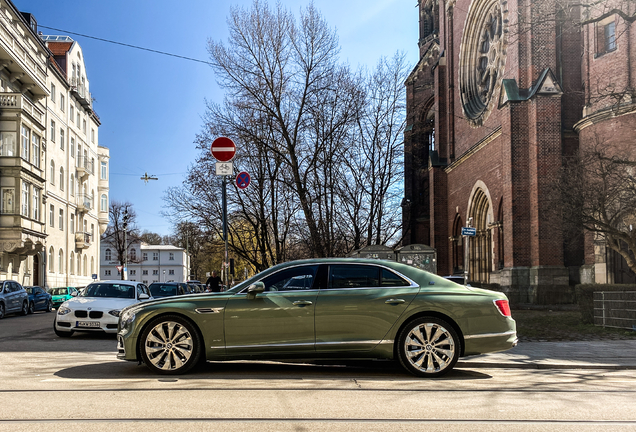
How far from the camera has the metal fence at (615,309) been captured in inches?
589

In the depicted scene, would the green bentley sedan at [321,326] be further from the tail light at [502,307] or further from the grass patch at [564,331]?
the grass patch at [564,331]

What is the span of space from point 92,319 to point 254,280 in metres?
7.35

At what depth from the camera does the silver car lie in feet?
84.8

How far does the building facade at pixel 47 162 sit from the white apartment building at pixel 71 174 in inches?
3.2

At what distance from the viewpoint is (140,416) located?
5.81 meters

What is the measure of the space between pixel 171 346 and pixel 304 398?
230 centimetres

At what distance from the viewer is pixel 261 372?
28.6 ft

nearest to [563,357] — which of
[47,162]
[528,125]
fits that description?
[528,125]

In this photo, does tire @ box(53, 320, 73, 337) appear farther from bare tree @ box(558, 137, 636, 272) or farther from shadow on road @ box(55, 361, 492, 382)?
bare tree @ box(558, 137, 636, 272)

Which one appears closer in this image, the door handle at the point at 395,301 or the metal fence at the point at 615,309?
the door handle at the point at 395,301

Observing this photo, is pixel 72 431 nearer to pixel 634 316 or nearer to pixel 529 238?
pixel 634 316

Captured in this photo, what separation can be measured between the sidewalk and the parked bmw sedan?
79.8 feet

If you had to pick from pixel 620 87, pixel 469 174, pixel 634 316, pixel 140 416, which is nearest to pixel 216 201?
pixel 469 174

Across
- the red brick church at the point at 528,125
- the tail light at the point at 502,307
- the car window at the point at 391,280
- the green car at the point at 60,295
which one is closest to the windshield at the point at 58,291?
the green car at the point at 60,295
